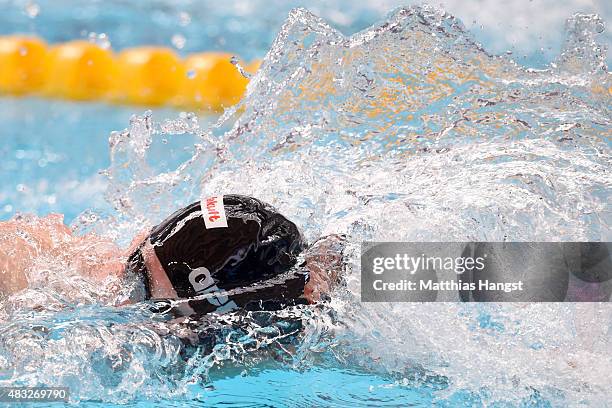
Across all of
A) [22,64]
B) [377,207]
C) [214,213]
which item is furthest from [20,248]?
[22,64]

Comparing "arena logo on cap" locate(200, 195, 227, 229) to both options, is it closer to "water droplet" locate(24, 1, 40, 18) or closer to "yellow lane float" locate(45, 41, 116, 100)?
"yellow lane float" locate(45, 41, 116, 100)

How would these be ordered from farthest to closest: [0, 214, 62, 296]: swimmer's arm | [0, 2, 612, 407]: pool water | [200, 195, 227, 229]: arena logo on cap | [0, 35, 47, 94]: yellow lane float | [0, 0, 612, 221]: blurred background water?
[0, 35, 47, 94]: yellow lane float, [0, 0, 612, 221]: blurred background water, [0, 214, 62, 296]: swimmer's arm, [200, 195, 227, 229]: arena logo on cap, [0, 2, 612, 407]: pool water

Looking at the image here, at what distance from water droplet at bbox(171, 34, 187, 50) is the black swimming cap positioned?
146 inches

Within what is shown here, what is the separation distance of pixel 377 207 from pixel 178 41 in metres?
3.54

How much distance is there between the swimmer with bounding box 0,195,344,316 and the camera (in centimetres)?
158

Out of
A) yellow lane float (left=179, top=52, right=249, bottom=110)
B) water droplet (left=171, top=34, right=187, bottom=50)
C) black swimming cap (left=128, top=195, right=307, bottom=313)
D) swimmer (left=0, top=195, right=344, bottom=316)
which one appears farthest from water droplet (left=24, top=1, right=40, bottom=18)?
black swimming cap (left=128, top=195, right=307, bottom=313)

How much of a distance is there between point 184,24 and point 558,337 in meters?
4.14

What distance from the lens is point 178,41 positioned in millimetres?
5176

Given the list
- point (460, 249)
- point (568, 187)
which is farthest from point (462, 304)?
point (568, 187)

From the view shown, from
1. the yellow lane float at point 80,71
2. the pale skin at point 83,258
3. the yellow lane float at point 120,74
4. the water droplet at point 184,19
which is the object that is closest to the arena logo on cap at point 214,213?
the pale skin at point 83,258

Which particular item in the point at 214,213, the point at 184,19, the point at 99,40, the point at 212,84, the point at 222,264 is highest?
the point at 184,19

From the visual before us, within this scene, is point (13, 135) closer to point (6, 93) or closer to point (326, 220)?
point (6, 93)

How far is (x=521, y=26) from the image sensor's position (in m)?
4.92

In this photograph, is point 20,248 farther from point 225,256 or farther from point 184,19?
point 184,19
